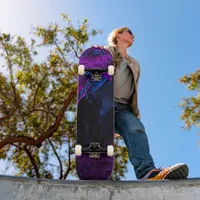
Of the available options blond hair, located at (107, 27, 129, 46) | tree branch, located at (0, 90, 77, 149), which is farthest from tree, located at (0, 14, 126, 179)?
blond hair, located at (107, 27, 129, 46)

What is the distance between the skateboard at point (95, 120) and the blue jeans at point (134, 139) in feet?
Result: 0.93

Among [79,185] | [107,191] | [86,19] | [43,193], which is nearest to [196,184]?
[107,191]

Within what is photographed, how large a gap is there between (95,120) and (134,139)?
45 cm

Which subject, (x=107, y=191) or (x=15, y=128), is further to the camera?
(x=15, y=128)

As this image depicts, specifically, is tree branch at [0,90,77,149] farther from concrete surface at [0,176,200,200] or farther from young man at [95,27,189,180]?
concrete surface at [0,176,200,200]

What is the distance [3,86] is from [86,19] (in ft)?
Result: 11.4

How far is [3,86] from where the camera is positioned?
10.3 meters

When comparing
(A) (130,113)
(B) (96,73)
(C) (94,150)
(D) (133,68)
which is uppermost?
(D) (133,68)

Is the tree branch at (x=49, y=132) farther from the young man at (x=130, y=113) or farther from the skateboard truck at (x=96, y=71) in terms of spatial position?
the skateboard truck at (x=96, y=71)

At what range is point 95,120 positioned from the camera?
302 cm

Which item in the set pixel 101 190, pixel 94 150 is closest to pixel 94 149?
pixel 94 150

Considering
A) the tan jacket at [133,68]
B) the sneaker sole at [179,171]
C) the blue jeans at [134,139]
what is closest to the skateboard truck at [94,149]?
the blue jeans at [134,139]

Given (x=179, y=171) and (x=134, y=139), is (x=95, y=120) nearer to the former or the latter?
(x=134, y=139)

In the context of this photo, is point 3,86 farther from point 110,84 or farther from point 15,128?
point 110,84
